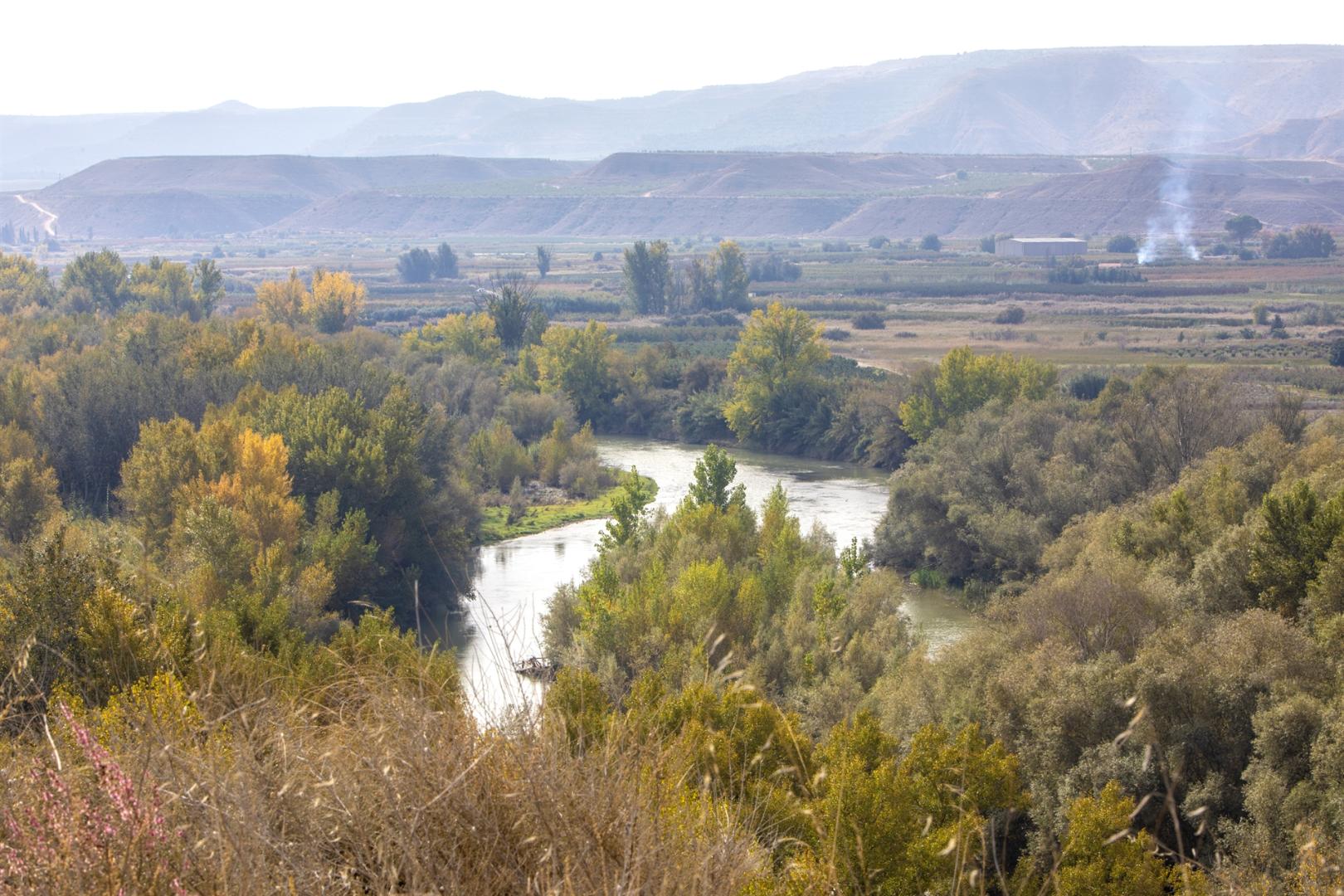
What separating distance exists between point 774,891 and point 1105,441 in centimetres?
3418

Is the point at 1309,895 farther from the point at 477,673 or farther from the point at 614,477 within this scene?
the point at 614,477

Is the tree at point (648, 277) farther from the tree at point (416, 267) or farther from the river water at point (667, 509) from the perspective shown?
the tree at point (416, 267)

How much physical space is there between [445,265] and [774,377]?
80696mm

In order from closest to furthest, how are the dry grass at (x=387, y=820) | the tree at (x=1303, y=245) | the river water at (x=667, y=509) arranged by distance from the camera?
the dry grass at (x=387, y=820) < the river water at (x=667, y=509) < the tree at (x=1303, y=245)

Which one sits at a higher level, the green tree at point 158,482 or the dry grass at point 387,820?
the dry grass at point 387,820

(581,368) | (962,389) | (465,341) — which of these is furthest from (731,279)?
(962,389)

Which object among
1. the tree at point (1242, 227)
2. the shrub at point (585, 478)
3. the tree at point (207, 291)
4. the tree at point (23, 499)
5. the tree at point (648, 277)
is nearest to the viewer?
the tree at point (23, 499)

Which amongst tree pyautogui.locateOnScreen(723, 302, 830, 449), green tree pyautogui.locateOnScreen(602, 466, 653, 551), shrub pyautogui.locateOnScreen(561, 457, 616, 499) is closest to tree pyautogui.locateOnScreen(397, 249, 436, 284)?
tree pyautogui.locateOnScreen(723, 302, 830, 449)

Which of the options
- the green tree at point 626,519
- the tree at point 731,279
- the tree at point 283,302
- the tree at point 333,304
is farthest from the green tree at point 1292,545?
the tree at point 731,279

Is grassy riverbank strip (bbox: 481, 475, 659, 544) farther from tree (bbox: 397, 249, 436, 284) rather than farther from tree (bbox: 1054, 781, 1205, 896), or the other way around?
tree (bbox: 397, 249, 436, 284)

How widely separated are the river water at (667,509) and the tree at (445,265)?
74.8 metres

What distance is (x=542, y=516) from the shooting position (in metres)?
47.7

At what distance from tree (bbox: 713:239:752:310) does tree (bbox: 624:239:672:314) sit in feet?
12.2

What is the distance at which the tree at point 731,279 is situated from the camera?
101625 mm
